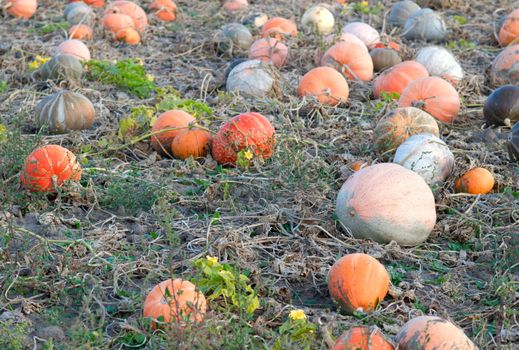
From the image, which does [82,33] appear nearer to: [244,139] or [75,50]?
[75,50]

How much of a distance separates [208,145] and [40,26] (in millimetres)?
5046

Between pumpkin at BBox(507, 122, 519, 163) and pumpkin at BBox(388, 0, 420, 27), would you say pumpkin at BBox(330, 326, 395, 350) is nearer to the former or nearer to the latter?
pumpkin at BBox(507, 122, 519, 163)

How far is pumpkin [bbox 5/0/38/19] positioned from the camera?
10477 mm

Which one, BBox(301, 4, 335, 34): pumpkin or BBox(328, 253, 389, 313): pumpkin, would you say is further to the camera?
BBox(301, 4, 335, 34): pumpkin

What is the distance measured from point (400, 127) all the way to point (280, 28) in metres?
3.83

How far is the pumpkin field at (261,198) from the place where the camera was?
378cm

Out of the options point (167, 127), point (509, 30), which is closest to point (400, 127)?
point (167, 127)

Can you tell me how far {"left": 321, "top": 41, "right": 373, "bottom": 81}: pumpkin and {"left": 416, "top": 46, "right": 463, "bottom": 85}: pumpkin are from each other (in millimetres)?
555

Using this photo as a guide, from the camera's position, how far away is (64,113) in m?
6.39

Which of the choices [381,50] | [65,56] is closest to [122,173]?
[65,56]

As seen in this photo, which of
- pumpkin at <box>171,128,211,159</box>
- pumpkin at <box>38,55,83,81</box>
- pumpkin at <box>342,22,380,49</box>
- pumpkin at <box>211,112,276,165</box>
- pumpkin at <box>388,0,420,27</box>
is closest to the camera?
pumpkin at <box>211,112,276,165</box>

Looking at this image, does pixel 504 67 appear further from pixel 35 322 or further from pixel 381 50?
pixel 35 322

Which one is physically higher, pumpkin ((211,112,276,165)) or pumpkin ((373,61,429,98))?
pumpkin ((211,112,276,165))

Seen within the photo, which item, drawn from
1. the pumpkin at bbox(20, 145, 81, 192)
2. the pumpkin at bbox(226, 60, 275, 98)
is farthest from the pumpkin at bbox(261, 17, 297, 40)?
the pumpkin at bbox(20, 145, 81, 192)
